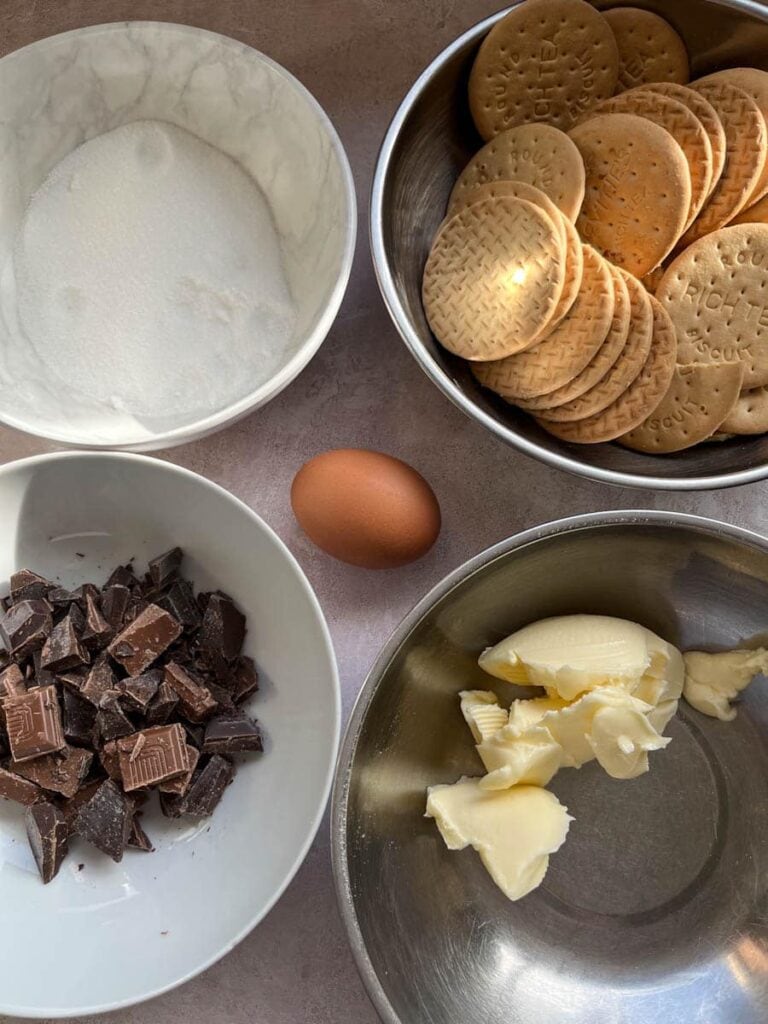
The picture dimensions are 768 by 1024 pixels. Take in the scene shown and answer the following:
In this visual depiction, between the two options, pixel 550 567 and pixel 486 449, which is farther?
pixel 486 449

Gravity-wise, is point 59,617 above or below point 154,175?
below

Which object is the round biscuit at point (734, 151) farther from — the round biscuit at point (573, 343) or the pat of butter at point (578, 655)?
the pat of butter at point (578, 655)

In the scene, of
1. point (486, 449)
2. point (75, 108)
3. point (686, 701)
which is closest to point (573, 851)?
point (686, 701)

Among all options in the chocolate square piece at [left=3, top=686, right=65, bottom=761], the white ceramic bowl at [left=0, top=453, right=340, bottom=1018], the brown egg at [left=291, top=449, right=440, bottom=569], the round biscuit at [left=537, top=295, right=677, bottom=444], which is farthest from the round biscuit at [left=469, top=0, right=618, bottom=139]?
the chocolate square piece at [left=3, top=686, right=65, bottom=761]

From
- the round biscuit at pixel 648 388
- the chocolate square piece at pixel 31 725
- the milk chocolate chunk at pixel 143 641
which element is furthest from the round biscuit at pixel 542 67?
the chocolate square piece at pixel 31 725

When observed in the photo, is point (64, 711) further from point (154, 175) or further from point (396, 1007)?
point (154, 175)

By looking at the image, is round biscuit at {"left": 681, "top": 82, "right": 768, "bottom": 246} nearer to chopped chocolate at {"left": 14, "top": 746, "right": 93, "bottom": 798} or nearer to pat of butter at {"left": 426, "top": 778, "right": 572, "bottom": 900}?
pat of butter at {"left": 426, "top": 778, "right": 572, "bottom": 900}

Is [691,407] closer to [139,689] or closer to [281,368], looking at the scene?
[281,368]
